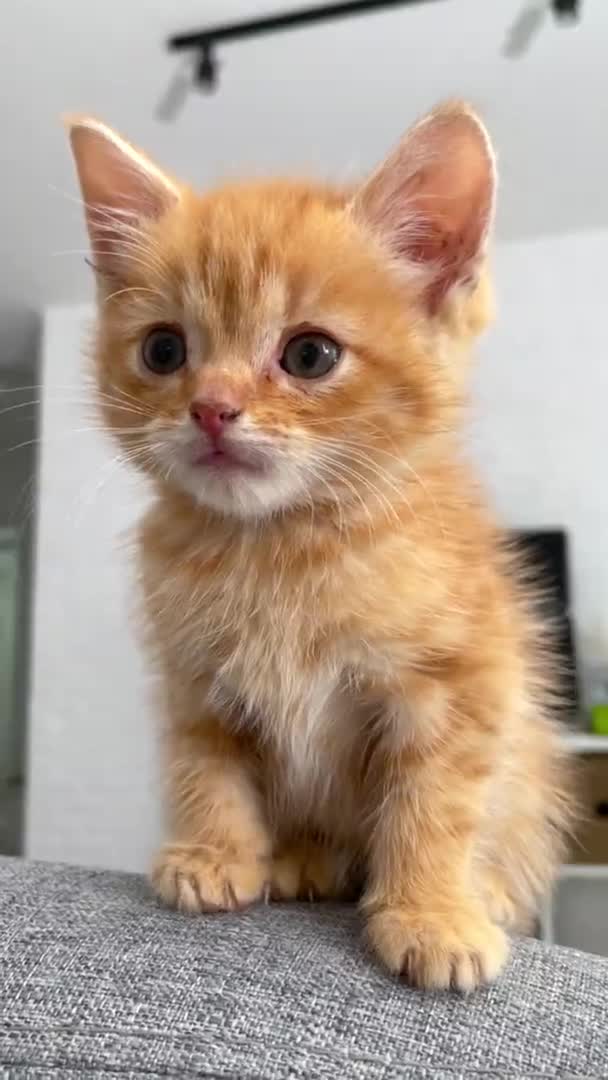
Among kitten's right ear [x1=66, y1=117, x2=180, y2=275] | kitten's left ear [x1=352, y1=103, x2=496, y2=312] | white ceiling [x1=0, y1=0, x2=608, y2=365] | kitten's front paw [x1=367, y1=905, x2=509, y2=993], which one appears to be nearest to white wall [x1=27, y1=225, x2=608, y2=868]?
white ceiling [x1=0, y1=0, x2=608, y2=365]

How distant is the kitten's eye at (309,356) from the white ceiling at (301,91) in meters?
1.18

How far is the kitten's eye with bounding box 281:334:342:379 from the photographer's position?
73cm

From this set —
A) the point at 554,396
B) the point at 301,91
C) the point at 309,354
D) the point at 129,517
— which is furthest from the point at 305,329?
the point at 129,517

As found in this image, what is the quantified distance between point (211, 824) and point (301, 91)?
5.84 feet

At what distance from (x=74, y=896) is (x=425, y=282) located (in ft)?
1.72

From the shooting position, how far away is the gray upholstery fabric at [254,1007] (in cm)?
45

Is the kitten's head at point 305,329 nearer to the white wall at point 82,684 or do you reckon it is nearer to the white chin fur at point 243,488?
the white chin fur at point 243,488

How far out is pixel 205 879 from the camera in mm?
703

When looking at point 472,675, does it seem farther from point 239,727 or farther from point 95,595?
point 95,595

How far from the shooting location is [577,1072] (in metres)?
0.45

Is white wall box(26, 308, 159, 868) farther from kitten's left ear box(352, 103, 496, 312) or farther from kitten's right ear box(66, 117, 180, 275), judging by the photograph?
kitten's left ear box(352, 103, 496, 312)

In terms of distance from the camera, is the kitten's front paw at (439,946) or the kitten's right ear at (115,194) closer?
the kitten's front paw at (439,946)

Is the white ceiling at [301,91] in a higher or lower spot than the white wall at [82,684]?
higher

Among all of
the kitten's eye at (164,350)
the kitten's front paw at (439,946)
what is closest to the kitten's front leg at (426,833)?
the kitten's front paw at (439,946)
